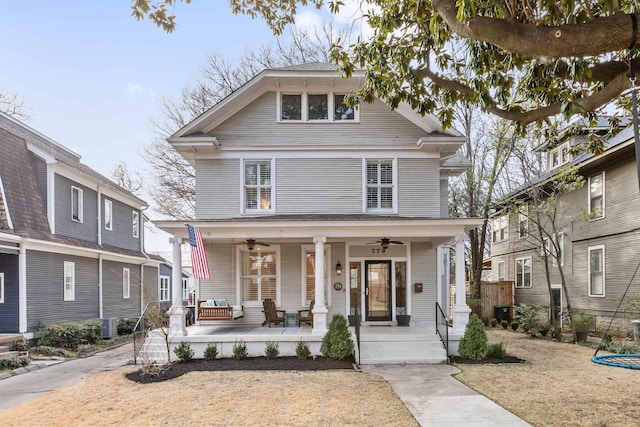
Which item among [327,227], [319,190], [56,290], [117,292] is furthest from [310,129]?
[117,292]

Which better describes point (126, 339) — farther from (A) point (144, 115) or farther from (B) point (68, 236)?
(A) point (144, 115)

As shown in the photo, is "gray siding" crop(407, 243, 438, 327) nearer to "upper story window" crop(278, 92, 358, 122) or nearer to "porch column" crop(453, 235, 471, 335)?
"porch column" crop(453, 235, 471, 335)

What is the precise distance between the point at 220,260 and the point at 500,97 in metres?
9.31

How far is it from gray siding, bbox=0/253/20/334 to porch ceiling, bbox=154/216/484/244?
536 cm

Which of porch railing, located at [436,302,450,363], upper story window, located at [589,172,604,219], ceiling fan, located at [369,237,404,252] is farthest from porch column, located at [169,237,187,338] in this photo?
upper story window, located at [589,172,604,219]

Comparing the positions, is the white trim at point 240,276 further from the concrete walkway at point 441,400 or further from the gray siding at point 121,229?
the gray siding at point 121,229

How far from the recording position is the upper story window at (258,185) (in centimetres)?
1330

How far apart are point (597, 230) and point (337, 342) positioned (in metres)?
12.0

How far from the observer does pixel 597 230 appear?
16.4m

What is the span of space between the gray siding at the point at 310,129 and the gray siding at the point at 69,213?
658 cm

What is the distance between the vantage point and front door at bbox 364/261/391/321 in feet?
44.1

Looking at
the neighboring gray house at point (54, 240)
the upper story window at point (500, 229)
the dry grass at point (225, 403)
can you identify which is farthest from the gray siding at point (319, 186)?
the upper story window at point (500, 229)

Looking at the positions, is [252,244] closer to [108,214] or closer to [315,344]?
[315,344]

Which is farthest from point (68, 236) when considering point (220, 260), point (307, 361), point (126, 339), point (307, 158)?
point (307, 361)
